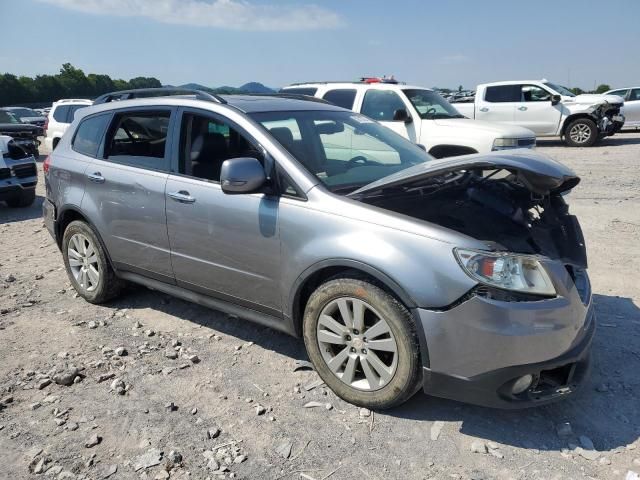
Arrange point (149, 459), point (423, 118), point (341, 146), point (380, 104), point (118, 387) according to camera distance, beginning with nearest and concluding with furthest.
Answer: point (149, 459), point (118, 387), point (341, 146), point (423, 118), point (380, 104)

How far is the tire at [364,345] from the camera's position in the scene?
2.78 metres

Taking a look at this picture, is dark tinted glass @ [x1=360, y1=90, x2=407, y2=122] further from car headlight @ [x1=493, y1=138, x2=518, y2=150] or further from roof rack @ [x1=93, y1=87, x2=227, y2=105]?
roof rack @ [x1=93, y1=87, x2=227, y2=105]

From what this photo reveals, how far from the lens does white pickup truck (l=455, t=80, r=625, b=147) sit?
15.7m

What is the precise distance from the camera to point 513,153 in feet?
10.2

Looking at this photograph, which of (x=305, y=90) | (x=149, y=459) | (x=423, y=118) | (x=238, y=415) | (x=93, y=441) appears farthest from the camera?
(x=305, y=90)

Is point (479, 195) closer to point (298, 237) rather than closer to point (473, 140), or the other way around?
point (298, 237)

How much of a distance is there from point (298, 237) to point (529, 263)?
1255mm

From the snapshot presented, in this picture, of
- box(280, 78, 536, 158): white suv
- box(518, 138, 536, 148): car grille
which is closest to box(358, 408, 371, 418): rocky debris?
box(280, 78, 536, 158): white suv

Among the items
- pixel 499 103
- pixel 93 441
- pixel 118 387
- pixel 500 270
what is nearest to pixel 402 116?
pixel 500 270

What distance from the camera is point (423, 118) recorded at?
8984mm

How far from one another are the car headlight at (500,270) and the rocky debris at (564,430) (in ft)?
2.47

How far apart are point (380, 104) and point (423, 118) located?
2.72 feet

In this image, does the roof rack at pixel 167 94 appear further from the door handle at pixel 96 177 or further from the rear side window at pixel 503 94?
the rear side window at pixel 503 94

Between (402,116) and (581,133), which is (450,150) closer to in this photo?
(402,116)
